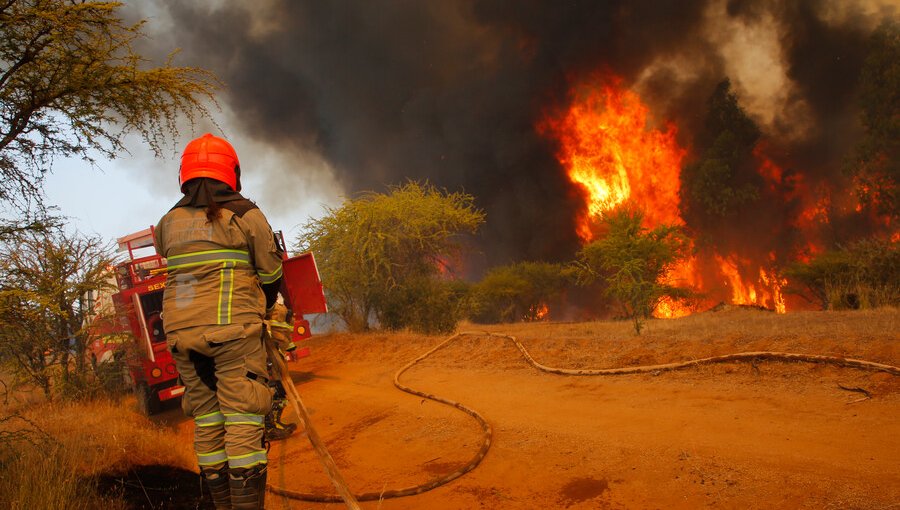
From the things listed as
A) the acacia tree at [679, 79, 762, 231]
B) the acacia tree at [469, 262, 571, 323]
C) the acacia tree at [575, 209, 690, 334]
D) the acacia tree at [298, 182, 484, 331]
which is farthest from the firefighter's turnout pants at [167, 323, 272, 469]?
the acacia tree at [679, 79, 762, 231]

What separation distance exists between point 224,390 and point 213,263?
0.75m

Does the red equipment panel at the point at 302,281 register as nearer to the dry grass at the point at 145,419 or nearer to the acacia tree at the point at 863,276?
the dry grass at the point at 145,419

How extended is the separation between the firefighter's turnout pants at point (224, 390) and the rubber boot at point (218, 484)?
1.6 inches

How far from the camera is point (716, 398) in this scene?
5188mm

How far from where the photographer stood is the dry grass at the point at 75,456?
11.7 feet

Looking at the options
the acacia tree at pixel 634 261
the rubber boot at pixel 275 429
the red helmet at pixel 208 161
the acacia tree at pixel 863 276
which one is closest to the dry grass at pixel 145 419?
the rubber boot at pixel 275 429

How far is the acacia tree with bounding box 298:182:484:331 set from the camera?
16156 mm

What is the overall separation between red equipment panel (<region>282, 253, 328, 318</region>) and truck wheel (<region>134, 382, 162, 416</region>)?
352cm

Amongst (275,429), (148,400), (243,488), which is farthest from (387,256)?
(243,488)

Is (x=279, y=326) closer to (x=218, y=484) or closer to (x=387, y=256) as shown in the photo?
(x=218, y=484)

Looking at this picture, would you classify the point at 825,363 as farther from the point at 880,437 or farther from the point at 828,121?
the point at 828,121

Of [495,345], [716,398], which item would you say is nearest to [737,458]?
[716,398]

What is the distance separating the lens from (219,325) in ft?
9.98

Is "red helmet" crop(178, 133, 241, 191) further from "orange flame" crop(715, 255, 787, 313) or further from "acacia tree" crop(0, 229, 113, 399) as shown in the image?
"orange flame" crop(715, 255, 787, 313)
